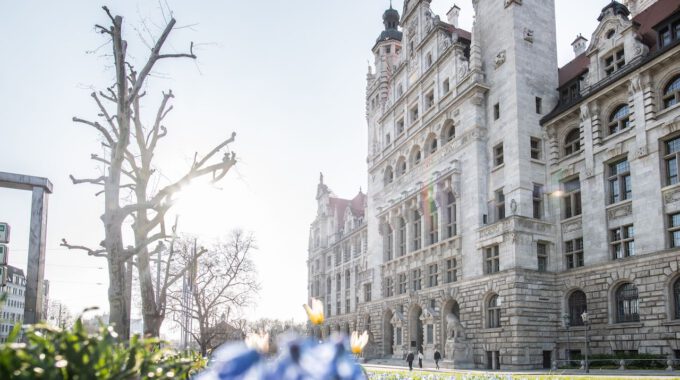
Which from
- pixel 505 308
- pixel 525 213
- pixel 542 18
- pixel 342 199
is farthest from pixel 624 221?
pixel 342 199

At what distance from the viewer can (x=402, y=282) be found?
4816 cm

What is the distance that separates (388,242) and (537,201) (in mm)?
17600

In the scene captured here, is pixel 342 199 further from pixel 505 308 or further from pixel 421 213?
pixel 505 308

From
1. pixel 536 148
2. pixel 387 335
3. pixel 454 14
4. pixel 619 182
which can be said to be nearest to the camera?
pixel 619 182

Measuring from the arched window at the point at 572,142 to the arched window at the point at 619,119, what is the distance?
94.6 inches

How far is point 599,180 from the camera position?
3338 cm

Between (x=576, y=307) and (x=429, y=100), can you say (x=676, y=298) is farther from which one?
(x=429, y=100)

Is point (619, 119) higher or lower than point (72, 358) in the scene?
higher

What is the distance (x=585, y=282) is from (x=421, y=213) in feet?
48.1

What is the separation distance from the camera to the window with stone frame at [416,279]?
45.3m

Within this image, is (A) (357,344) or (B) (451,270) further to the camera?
(B) (451,270)

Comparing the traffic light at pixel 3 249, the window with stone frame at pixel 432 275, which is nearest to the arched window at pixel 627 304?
the window with stone frame at pixel 432 275

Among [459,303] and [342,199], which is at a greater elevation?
[342,199]

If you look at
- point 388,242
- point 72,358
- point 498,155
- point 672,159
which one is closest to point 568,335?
point 672,159
